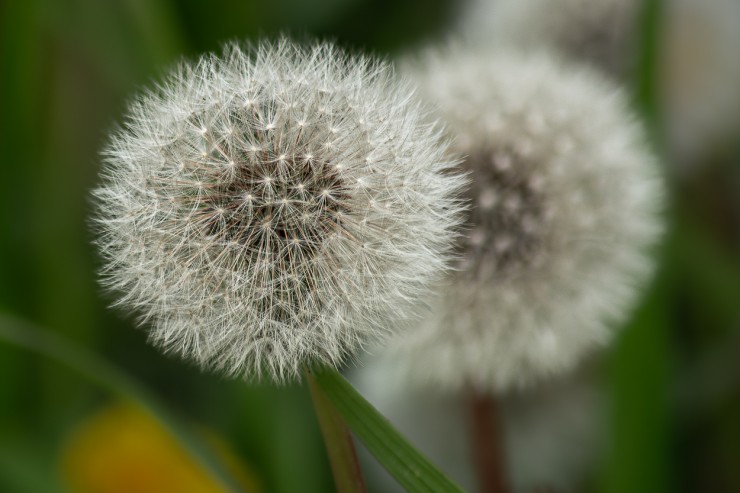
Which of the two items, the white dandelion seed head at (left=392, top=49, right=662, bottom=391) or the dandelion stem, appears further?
the white dandelion seed head at (left=392, top=49, right=662, bottom=391)

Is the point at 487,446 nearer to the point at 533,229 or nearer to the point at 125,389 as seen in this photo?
the point at 533,229

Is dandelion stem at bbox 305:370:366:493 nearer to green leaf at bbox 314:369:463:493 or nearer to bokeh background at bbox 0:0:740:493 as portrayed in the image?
green leaf at bbox 314:369:463:493

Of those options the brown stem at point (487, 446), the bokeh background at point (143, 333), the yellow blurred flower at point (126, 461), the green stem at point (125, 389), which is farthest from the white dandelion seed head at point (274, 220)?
the yellow blurred flower at point (126, 461)

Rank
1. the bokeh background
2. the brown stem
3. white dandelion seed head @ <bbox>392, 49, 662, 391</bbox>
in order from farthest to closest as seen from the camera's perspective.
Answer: the bokeh background → the brown stem → white dandelion seed head @ <bbox>392, 49, 662, 391</bbox>

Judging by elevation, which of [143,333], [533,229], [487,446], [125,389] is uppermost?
[143,333]

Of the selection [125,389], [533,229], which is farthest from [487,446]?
[125,389]

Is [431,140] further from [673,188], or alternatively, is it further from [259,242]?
[673,188]

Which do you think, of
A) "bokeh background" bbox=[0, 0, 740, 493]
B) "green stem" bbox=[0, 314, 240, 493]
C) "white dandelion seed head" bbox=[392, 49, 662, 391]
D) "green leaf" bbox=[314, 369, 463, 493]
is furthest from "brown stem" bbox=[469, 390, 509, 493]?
"green leaf" bbox=[314, 369, 463, 493]

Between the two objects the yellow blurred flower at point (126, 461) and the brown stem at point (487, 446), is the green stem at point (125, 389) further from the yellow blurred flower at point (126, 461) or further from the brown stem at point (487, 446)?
the yellow blurred flower at point (126, 461)
